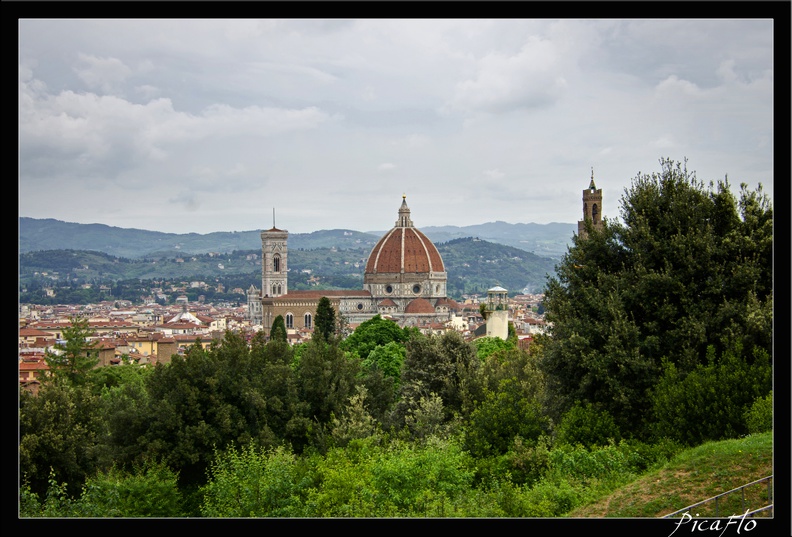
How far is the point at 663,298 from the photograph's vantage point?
10.8m

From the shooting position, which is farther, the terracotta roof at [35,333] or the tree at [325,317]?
the tree at [325,317]

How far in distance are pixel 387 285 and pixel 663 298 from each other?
78.3 metres

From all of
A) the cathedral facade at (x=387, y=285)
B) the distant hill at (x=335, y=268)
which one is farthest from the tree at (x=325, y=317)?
the distant hill at (x=335, y=268)

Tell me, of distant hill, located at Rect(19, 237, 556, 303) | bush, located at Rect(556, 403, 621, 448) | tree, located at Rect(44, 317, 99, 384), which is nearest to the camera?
bush, located at Rect(556, 403, 621, 448)

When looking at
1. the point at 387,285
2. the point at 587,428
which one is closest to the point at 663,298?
the point at 587,428

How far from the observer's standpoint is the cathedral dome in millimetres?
89812

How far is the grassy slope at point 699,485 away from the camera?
5.98 metres

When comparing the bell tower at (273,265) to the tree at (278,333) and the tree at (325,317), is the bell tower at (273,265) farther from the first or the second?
the tree at (325,317)

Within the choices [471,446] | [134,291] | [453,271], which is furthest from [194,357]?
[453,271]

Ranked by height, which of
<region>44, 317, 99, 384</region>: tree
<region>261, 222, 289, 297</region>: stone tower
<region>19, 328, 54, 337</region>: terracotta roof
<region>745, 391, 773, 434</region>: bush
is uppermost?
<region>261, 222, 289, 297</region>: stone tower

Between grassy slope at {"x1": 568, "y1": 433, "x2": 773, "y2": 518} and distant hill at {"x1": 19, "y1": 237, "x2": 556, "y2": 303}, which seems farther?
distant hill at {"x1": 19, "y1": 237, "x2": 556, "y2": 303}

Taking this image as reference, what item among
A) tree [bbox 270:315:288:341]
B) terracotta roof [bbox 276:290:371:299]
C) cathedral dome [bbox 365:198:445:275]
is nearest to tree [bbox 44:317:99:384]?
tree [bbox 270:315:288:341]

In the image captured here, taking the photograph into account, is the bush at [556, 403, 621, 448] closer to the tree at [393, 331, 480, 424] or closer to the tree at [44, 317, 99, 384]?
the tree at [393, 331, 480, 424]

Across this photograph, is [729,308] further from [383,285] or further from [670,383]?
[383,285]
